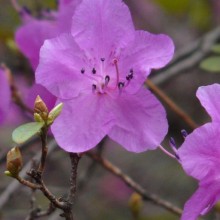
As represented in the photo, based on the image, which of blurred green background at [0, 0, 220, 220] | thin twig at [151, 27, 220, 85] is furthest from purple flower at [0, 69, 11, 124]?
blurred green background at [0, 0, 220, 220]

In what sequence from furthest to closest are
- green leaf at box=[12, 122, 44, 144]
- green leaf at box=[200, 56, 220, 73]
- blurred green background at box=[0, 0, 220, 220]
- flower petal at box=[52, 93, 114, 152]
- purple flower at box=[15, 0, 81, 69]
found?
blurred green background at box=[0, 0, 220, 220], green leaf at box=[200, 56, 220, 73], purple flower at box=[15, 0, 81, 69], flower petal at box=[52, 93, 114, 152], green leaf at box=[12, 122, 44, 144]

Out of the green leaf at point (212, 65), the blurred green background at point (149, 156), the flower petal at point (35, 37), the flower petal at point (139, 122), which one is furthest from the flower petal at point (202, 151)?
the blurred green background at point (149, 156)

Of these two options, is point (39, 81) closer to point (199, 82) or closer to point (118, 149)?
point (199, 82)

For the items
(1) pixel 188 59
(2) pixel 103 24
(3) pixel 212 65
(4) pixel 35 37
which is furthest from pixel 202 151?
(1) pixel 188 59

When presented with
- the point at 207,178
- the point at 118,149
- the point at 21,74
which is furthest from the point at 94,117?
the point at 118,149

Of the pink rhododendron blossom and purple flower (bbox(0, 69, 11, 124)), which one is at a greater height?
the pink rhododendron blossom

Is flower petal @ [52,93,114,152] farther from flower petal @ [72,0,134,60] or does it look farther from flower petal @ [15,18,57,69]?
flower petal @ [15,18,57,69]

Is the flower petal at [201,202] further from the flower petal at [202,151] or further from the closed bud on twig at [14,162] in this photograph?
the closed bud on twig at [14,162]
